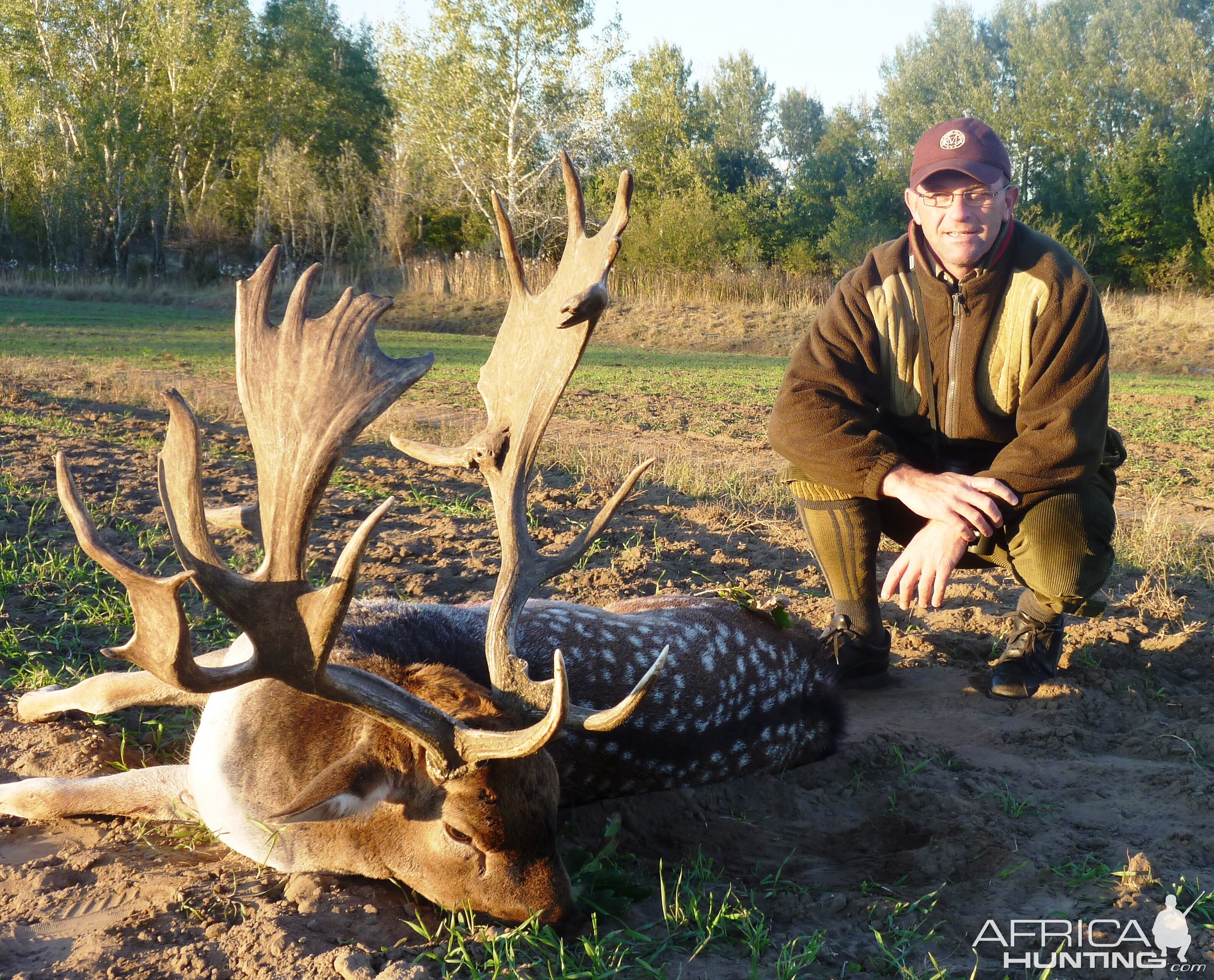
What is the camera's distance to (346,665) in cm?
298

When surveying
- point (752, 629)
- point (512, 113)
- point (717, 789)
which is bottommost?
point (717, 789)

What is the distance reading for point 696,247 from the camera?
31.6 meters

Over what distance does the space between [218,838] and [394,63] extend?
1447 inches

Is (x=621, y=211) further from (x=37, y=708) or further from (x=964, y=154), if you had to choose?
(x=37, y=708)

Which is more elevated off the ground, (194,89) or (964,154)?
(194,89)

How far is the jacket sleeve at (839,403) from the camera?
187 inches

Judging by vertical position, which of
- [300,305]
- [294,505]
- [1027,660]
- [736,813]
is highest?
[300,305]

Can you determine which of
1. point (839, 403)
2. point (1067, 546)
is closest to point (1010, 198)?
point (839, 403)

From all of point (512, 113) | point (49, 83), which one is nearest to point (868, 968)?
point (512, 113)

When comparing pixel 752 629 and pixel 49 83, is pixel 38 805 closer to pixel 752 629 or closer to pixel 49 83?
pixel 752 629

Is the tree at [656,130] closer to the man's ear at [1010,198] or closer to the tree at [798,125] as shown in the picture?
the tree at [798,125]

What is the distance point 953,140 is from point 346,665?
373cm

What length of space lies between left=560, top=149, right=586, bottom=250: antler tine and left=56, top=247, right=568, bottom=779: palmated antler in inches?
27.8

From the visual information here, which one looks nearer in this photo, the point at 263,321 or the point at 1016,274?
the point at 263,321
